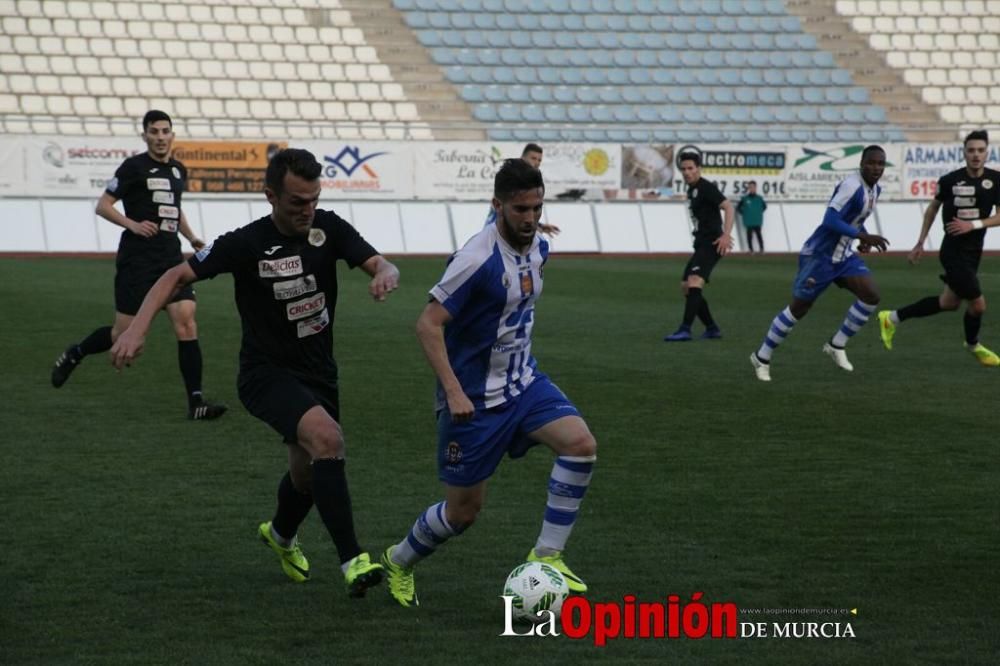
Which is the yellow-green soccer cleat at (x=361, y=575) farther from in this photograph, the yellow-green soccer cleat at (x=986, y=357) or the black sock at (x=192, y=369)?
the yellow-green soccer cleat at (x=986, y=357)

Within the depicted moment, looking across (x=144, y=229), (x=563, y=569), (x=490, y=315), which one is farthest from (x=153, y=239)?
(x=563, y=569)

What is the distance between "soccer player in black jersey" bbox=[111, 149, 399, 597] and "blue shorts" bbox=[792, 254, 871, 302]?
24.8ft

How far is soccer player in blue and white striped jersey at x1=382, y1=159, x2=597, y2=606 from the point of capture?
5527 mm

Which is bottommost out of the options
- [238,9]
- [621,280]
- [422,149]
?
[621,280]

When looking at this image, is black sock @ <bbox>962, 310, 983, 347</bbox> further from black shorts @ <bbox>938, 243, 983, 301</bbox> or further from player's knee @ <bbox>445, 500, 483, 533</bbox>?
player's knee @ <bbox>445, 500, 483, 533</bbox>

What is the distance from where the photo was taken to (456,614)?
18.0 ft

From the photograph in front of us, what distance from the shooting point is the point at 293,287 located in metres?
5.82

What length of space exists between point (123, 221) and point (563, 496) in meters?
5.60

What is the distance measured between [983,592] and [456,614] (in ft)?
6.58

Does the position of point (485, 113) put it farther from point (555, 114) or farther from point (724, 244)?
point (724, 244)

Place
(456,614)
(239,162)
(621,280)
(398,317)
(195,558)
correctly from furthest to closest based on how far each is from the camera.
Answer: (239,162) < (621,280) < (398,317) < (195,558) < (456,614)

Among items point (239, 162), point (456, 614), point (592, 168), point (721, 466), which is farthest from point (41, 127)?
point (456, 614)

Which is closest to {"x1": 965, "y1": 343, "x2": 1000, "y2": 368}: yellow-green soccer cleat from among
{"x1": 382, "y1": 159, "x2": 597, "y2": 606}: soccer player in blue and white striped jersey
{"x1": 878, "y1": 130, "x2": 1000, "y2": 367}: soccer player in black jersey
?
{"x1": 878, "y1": 130, "x2": 1000, "y2": 367}: soccer player in black jersey

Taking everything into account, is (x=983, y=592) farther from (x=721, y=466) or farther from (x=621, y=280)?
(x=621, y=280)
